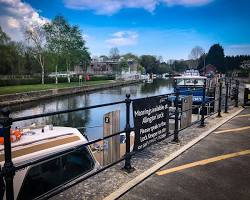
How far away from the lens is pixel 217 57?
12469 cm

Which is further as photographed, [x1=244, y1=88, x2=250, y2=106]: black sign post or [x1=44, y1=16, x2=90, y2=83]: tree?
[x1=44, y1=16, x2=90, y2=83]: tree

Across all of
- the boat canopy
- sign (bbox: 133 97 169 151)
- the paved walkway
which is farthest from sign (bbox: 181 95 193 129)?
the boat canopy

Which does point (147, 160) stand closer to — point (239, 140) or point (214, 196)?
point (214, 196)

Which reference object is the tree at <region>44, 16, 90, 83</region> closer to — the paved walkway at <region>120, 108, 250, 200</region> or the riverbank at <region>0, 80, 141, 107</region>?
the riverbank at <region>0, 80, 141, 107</region>

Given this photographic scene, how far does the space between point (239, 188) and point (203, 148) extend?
2.02m

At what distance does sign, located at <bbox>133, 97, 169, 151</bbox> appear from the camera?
4926 millimetres

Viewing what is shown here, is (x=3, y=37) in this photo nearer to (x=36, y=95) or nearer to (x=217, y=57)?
(x=36, y=95)

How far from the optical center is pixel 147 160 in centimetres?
521

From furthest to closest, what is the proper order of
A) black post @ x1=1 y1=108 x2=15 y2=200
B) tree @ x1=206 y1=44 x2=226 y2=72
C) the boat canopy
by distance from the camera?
tree @ x1=206 y1=44 x2=226 y2=72 → the boat canopy → black post @ x1=1 y1=108 x2=15 y2=200

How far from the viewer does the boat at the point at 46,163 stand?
3.99m

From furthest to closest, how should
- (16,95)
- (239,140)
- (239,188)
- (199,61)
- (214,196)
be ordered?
(199,61)
(16,95)
(239,140)
(239,188)
(214,196)

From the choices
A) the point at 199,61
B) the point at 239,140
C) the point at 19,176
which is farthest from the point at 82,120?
the point at 199,61

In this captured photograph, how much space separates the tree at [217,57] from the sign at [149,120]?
126 metres

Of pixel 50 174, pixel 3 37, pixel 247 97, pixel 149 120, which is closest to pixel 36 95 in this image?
pixel 3 37
